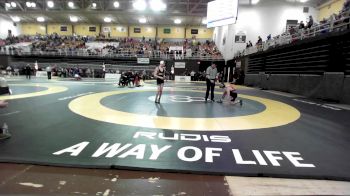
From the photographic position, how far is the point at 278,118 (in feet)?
24.2

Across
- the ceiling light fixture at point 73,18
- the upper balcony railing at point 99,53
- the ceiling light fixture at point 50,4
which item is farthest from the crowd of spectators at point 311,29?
the ceiling light fixture at point 73,18

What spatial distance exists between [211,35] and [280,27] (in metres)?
18.1

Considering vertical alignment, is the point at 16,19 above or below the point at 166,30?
above

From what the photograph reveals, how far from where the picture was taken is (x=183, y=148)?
13.9 ft

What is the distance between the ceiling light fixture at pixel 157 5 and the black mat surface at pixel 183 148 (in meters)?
32.5

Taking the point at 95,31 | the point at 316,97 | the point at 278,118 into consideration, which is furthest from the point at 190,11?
the point at 278,118

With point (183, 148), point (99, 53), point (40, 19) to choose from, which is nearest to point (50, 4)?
point (40, 19)

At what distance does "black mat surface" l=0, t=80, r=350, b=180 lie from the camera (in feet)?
11.4

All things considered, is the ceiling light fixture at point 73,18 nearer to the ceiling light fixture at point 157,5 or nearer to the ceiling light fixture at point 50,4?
the ceiling light fixture at point 50,4

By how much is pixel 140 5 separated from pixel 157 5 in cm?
272

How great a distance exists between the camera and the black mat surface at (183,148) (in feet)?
11.4

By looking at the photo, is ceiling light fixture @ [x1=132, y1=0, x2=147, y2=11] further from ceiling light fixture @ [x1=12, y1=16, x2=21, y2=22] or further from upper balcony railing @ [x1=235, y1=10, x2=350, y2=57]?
ceiling light fixture @ [x1=12, y1=16, x2=21, y2=22]

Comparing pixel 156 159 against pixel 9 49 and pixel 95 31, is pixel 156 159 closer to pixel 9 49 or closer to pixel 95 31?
pixel 9 49

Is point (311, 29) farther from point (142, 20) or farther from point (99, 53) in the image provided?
point (142, 20)
